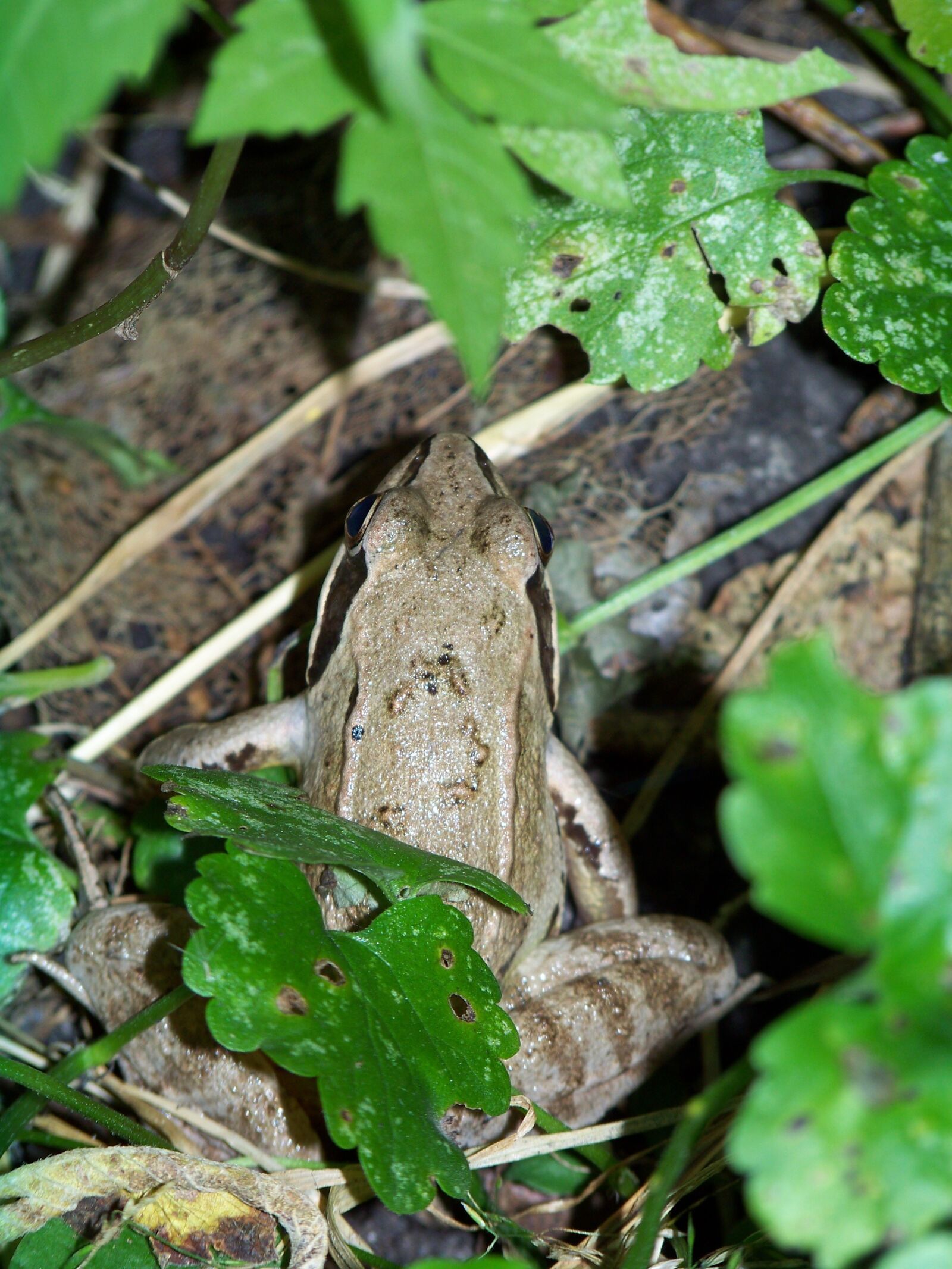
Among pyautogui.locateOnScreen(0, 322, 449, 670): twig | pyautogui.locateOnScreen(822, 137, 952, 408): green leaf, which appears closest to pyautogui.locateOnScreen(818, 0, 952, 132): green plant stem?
pyautogui.locateOnScreen(822, 137, 952, 408): green leaf

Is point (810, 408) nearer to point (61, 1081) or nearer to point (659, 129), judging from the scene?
point (659, 129)

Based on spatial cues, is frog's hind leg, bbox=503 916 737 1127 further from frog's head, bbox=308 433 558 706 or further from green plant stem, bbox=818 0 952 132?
green plant stem, bbox=818 0 952 132

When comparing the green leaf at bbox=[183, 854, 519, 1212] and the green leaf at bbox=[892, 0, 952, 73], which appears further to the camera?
the green leaf at bbox=[892, 0, 952, 73]

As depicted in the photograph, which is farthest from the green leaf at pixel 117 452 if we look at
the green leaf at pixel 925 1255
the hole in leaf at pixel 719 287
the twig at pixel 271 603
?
the green leaf at pixel 925 1255

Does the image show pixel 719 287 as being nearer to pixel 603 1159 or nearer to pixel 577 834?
pixel 577 834

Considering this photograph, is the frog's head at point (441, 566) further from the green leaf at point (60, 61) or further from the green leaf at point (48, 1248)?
the green leaf at point (60, 61)

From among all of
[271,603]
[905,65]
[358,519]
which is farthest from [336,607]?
[905,65]
